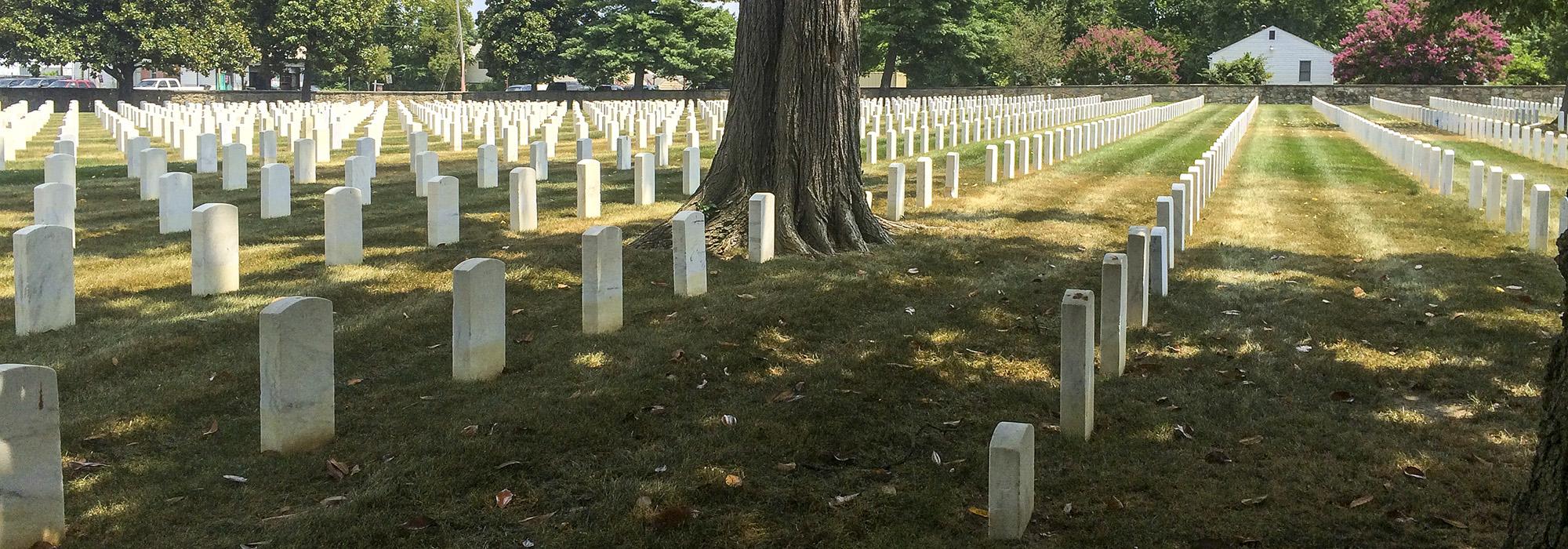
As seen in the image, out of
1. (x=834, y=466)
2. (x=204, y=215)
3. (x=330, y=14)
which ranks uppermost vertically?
(x=330, y=14)

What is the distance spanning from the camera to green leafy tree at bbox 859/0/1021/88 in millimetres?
65312

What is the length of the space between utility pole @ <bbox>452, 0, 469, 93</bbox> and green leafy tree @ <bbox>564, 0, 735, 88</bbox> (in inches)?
211

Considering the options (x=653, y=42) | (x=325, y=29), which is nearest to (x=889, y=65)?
(x=653, y=42)

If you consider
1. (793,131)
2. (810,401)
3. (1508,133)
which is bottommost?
(810,401)

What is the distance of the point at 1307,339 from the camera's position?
7.89 metres

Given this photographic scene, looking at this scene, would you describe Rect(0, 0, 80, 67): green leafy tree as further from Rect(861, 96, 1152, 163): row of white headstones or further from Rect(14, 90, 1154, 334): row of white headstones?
Rect(861, 96, 1152, 163): row of white headstones

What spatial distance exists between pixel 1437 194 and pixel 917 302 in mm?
10739

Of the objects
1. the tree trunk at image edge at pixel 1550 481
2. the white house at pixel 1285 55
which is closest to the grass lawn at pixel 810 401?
the tree trunk at image edge at pixel 1550 481

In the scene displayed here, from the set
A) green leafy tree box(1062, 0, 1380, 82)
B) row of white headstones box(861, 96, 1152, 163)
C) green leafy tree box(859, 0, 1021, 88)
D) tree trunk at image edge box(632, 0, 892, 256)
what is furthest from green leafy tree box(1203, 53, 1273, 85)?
tree trunk at image edge box(632, 0, 892, 256)

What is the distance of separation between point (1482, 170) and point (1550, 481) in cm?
1212

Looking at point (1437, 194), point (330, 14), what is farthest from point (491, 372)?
point (330, 14)

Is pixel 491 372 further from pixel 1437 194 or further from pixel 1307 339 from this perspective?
pixel 1437 194

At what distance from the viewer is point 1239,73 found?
70.1 meters

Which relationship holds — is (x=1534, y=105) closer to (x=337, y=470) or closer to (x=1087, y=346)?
(x=1087, y=346)
